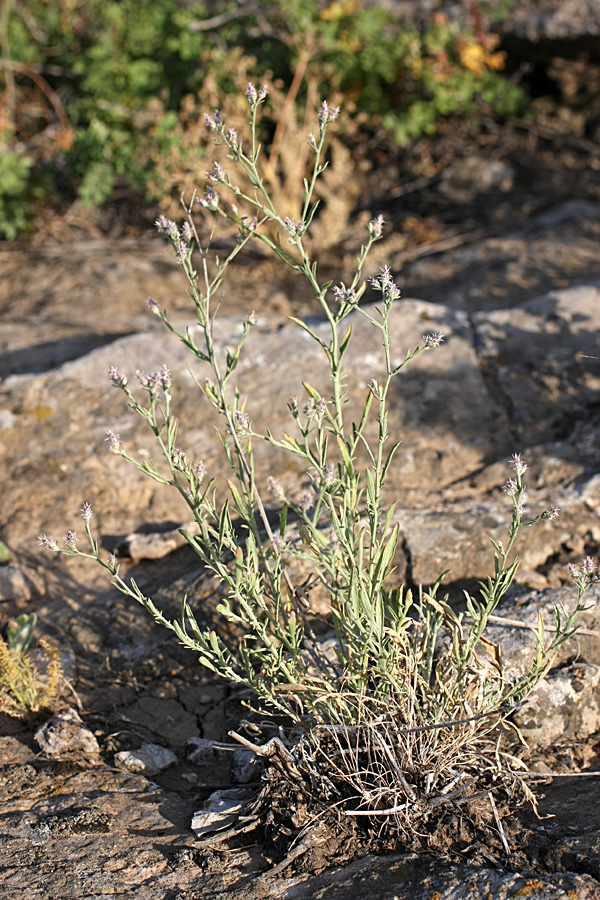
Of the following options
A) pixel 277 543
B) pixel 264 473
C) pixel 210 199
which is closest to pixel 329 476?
pixel 277 543

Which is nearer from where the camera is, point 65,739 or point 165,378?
point 165,378

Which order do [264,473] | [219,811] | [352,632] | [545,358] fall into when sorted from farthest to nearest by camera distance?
[545,358], [264,473], [219,811], [352,632]

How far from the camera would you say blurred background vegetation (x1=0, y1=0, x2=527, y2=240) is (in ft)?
18.5

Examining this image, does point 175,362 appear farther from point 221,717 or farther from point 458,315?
point 221,717

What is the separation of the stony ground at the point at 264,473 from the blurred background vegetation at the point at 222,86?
562 mm

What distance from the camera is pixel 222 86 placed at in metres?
5.77

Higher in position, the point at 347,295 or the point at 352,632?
the point at 347,295

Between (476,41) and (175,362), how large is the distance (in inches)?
165

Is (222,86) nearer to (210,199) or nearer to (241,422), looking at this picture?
(210,199)

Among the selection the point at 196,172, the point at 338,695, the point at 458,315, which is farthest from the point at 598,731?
the point at 196,172

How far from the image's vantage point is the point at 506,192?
19.4ft

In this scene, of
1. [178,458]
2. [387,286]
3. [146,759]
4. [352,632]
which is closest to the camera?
[387,286]

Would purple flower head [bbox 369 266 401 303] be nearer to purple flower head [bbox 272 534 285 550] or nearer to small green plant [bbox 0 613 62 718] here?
purple flower head [bbox 272 534 285 550]

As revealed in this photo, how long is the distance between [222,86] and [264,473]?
12.6 ft
